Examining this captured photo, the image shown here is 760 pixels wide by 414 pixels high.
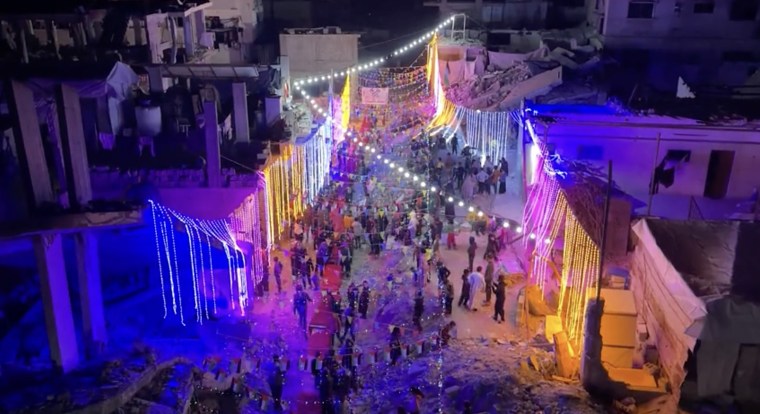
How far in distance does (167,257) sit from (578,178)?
10.4 m

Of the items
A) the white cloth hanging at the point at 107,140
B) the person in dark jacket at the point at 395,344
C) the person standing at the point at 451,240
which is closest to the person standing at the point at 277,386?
the person in dark jacket at the point at 395,344

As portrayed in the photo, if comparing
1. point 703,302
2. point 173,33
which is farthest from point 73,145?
point 173,33

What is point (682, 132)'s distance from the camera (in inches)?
703

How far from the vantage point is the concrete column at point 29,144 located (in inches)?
480

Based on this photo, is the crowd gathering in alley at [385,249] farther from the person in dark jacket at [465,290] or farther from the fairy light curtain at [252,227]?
→ the fairy light curtain at [252,227]

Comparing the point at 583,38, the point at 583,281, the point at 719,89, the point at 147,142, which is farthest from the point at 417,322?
the point at 583,38

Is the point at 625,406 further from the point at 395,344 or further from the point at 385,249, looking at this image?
the point at 385,249

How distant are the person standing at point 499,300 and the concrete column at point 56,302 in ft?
31.5

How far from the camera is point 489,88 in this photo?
2919cm

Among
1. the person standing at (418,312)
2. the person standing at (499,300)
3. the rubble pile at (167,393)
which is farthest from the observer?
the person standing at (418,312)

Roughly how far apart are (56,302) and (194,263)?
3.77 metres

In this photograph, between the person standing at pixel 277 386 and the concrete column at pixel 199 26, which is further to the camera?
the concrete column at pixel 199 26

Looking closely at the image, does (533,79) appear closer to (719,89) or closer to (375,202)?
(719,89)

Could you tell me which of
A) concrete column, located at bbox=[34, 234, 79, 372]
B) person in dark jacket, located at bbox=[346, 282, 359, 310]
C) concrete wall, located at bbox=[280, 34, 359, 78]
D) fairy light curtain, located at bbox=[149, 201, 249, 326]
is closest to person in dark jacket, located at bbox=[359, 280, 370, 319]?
person in dark jacket, located at bbox=[346, 282, 359, 310]
